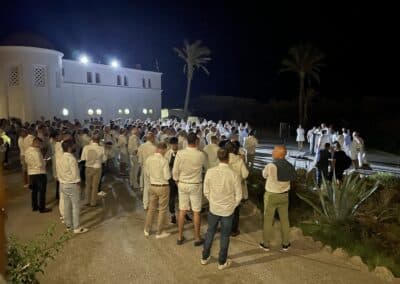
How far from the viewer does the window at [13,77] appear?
84.1 feet

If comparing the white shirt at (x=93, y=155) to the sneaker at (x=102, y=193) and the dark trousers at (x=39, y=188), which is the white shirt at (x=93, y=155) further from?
the sneaker at (x=102, y=193)

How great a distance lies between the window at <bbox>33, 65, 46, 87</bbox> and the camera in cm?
2596

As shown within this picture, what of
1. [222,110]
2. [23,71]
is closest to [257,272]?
[23,71]

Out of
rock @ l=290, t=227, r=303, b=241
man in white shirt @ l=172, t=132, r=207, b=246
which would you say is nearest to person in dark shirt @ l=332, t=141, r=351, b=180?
rock @ l=290, t=227, r=303, b=241

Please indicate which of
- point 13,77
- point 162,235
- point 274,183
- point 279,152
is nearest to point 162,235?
point 162,235

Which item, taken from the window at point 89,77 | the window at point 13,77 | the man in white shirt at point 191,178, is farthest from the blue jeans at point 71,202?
the window at point 89,77

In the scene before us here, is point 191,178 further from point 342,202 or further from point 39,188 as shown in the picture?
point 39,188

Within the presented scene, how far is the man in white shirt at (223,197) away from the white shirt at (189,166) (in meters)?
0.84

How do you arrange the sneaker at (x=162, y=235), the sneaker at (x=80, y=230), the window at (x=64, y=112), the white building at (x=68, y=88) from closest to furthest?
the sneaker at (x=162, y=235)
the sneaker at (x=80, y=230)
the white building at (x=68, y=88)
the window at (x=64, y=112)

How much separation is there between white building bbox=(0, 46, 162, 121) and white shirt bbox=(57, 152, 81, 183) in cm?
2062

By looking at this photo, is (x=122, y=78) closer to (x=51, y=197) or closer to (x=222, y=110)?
(x=222, y=110)

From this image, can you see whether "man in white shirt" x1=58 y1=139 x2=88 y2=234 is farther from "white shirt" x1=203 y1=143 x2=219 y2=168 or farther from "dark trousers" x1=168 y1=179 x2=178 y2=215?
"white shirt" x1=203 y1=143 x2=219 y2=168

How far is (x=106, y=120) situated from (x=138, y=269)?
95.7 feet

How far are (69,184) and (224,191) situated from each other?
3.18m
